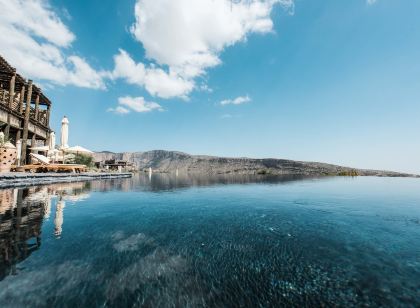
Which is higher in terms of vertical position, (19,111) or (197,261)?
(19,111)

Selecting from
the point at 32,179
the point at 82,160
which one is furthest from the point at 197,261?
the point at 82,160

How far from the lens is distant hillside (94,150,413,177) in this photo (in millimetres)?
95375

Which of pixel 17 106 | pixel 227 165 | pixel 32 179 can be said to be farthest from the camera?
pixel 227 165

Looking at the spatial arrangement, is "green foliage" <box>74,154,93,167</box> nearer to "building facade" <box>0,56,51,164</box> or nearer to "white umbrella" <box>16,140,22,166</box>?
"building facade" <box>0,56,51,164</box>

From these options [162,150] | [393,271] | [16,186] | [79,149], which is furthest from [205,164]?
[393,271]

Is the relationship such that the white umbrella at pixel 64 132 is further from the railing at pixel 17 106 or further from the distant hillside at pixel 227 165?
the distant hillside at pixel 227 165

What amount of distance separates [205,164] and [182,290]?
133205 mm

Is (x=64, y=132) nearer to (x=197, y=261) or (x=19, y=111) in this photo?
(x=19, y=111)

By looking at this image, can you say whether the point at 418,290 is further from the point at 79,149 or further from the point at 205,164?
the point at 205,164

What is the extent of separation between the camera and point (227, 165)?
411ft

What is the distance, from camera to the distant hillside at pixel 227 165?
313 feet

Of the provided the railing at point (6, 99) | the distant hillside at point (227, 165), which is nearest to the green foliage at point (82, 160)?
the railing at point (6, 99)

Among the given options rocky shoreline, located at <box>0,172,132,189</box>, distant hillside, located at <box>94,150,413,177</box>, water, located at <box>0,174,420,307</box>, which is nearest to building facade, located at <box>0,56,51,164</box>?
rocky shoreline, located at <box>0,172,132,189</box>

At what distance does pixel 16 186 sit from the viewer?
14.5 meters
